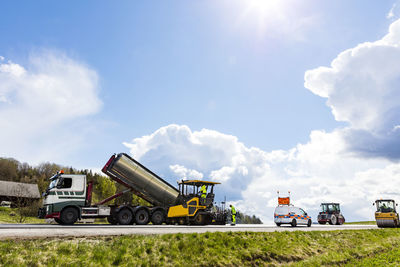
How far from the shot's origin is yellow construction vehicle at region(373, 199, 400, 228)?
92.8 feet

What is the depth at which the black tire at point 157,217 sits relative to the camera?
69.9ft

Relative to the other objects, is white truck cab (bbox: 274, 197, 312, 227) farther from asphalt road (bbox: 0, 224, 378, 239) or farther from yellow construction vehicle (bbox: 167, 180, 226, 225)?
asphalt road (bbox: 0, 224, 378, 239)

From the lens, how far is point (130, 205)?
820 inches

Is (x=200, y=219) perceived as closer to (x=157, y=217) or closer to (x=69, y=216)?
(x=157, y=217)

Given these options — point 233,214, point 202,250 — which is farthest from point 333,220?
point 202,250

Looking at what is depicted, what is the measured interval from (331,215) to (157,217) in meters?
21.9

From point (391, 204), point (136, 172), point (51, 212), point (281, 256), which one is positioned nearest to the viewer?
point (281, 256)

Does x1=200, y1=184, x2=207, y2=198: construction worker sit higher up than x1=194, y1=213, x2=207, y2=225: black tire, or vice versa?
x1=200, y1=184, x2=207, y2=198: construction worker

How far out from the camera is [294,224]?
2420 cm

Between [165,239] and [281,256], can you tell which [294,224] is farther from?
[165,239]

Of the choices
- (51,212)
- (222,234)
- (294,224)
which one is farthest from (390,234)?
(51,212)

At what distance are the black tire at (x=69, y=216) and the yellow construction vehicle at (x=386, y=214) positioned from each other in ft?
87.4

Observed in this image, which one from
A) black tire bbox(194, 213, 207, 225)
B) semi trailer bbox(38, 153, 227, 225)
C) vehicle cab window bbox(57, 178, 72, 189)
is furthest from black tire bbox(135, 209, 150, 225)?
vehicle cab window bbox(57, 178, 72, 189)

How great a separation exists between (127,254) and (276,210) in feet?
58.2
